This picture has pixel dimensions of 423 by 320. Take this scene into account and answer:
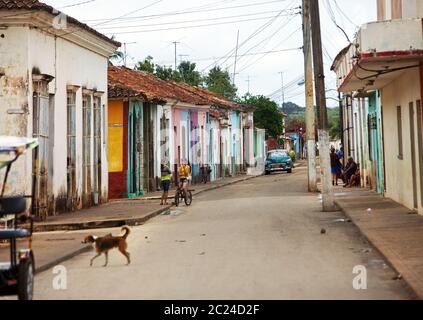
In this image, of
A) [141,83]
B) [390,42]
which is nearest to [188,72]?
[141,83]

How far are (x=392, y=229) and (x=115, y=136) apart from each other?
16259mm

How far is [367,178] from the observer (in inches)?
1225

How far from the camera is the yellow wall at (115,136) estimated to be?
29.9 m

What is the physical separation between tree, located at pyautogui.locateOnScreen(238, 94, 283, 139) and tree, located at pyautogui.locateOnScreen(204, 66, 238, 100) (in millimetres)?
6066

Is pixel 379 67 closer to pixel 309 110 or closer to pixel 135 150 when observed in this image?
pixel 309 110

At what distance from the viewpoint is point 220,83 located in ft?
277

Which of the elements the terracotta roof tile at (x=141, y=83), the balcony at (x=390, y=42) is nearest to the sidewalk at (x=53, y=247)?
the balcony at (x=390, y=42)

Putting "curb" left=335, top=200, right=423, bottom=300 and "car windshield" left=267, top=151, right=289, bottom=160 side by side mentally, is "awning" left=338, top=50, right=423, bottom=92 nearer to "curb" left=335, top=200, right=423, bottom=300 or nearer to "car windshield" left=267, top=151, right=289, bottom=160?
"curb" left=335, top=200, right=423, bottom=300

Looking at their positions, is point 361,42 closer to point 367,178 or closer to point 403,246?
point 403,246

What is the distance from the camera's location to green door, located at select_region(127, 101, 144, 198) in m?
30.4

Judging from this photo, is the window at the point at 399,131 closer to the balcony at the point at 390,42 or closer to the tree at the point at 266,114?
the balcony at the point at 390,42

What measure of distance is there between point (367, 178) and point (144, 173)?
29.3ft

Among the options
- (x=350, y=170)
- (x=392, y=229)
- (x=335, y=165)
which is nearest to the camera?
(x=392, y=229)

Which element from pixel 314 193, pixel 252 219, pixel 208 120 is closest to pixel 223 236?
pixel 252 219
